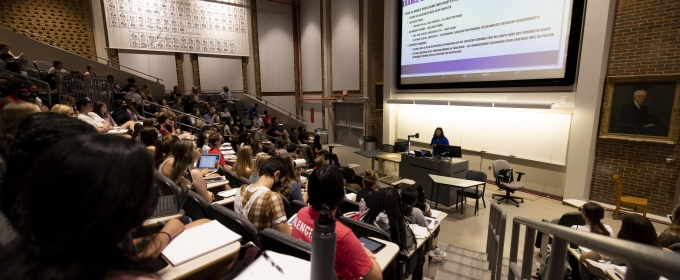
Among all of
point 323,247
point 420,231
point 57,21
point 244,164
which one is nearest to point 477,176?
point 420,231

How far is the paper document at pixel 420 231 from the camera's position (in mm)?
2718

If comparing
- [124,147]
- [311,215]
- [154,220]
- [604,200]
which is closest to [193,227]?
[154,220]

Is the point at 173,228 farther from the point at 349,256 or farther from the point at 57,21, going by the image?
the point at 57,21

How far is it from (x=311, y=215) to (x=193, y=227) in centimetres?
69

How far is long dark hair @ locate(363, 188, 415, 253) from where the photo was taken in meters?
2.42

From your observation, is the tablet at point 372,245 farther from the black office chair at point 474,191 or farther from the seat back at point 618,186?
the seat back at point 618,186

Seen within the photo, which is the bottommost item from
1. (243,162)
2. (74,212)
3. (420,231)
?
(420,231)

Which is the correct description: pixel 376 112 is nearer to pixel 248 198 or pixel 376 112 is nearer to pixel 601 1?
pixel 601 1

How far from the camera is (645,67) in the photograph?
15.6 feet

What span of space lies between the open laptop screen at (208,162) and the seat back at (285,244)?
2.90 meters

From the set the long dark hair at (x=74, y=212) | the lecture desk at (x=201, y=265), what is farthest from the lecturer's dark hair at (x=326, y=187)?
the long dark hair at (x=74, y=212)

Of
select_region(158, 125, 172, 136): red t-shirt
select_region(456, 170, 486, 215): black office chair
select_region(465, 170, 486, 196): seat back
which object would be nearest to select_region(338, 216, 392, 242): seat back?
select_region(456, 170, 486, 215): black office chair

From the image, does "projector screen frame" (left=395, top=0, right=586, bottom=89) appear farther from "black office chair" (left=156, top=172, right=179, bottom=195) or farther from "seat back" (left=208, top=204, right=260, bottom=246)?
"black office chair" (left=156, top=172, right=179, bottom=195)

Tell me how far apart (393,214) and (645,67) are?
531 centimetres
